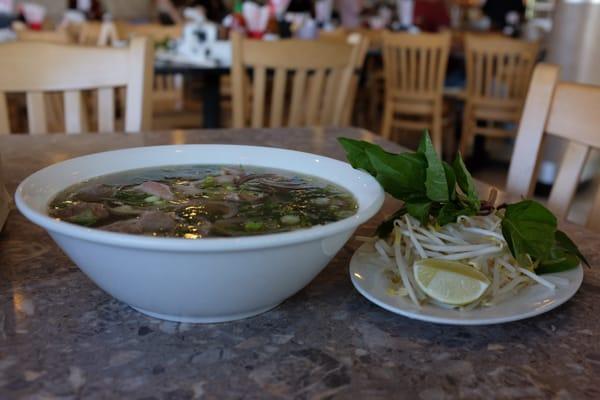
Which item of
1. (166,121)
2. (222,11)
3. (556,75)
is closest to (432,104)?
(166,121)

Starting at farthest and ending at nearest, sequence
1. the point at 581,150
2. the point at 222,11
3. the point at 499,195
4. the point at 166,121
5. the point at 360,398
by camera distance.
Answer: the point at 222,11
the point at 166,121
the point at 581,150
the point at 499,195
the point at 360,398

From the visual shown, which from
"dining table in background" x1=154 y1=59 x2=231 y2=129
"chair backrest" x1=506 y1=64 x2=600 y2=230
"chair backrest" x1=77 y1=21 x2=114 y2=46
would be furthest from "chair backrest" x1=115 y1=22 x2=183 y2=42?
"chair backrest" x1=506 y1=64 x2=600 y2=230

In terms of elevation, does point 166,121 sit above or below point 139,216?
below

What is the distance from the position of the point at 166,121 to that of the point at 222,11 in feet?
19.4

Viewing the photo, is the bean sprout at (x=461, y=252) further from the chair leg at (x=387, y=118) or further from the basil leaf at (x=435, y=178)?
the chair leg at (x=387, y=118)

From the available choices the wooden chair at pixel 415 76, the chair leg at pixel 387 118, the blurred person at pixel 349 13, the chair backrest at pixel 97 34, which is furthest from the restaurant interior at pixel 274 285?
the blurred person at pixel 349 13

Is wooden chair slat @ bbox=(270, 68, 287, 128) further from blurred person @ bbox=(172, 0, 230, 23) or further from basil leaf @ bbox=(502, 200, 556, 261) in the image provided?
blurred person @ bbox=(172, 0, 230, 23)

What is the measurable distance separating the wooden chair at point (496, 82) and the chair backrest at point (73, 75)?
3163 millimetres

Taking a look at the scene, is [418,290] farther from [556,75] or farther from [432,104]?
[432,104]

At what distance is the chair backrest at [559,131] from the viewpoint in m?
1.16

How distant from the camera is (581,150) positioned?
118cm

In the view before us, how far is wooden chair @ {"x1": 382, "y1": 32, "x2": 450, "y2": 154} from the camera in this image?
14.1 ft

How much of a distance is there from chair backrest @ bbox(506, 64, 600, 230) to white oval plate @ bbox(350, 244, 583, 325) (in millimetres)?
558

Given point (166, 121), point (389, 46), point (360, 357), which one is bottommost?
point (166, 121)
